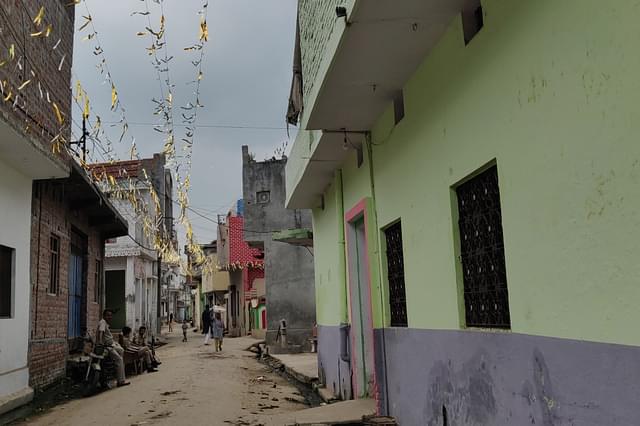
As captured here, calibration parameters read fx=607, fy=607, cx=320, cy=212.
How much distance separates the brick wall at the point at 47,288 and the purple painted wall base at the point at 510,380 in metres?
7.58

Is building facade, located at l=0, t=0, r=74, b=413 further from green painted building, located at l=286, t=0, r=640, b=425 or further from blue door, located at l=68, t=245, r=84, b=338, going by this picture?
green painted building, located at l=286, t=0, r=640, b=425

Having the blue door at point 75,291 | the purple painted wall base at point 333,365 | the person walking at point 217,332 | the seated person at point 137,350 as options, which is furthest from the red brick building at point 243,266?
the purple painted wall base at point 333,365

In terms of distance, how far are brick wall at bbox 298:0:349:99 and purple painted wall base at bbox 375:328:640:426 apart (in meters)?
2.95

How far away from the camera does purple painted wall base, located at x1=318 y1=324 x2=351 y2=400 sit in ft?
32.0

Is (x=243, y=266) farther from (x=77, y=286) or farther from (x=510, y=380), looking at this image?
(x=510, y=380)

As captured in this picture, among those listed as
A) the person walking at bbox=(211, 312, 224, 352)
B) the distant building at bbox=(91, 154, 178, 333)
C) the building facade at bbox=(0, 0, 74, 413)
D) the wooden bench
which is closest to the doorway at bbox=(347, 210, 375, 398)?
the building facade at bbox=(0, 0, 74, 413)

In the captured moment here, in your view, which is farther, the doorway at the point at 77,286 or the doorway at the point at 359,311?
the doorway at the point at 77,286

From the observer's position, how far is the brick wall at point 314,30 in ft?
20.2

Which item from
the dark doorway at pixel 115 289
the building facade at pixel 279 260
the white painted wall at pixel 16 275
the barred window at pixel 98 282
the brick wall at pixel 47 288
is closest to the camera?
the white painted wall at pixel 16 275

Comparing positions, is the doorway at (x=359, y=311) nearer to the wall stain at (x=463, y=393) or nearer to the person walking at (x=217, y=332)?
the wall stain at (x=463, y=393)

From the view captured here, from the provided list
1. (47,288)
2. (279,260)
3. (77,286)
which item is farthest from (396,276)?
(279,260)

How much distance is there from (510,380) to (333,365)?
7.02 metres

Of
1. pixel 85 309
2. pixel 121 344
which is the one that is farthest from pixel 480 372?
pixel 85 309

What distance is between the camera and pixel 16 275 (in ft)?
33.8
